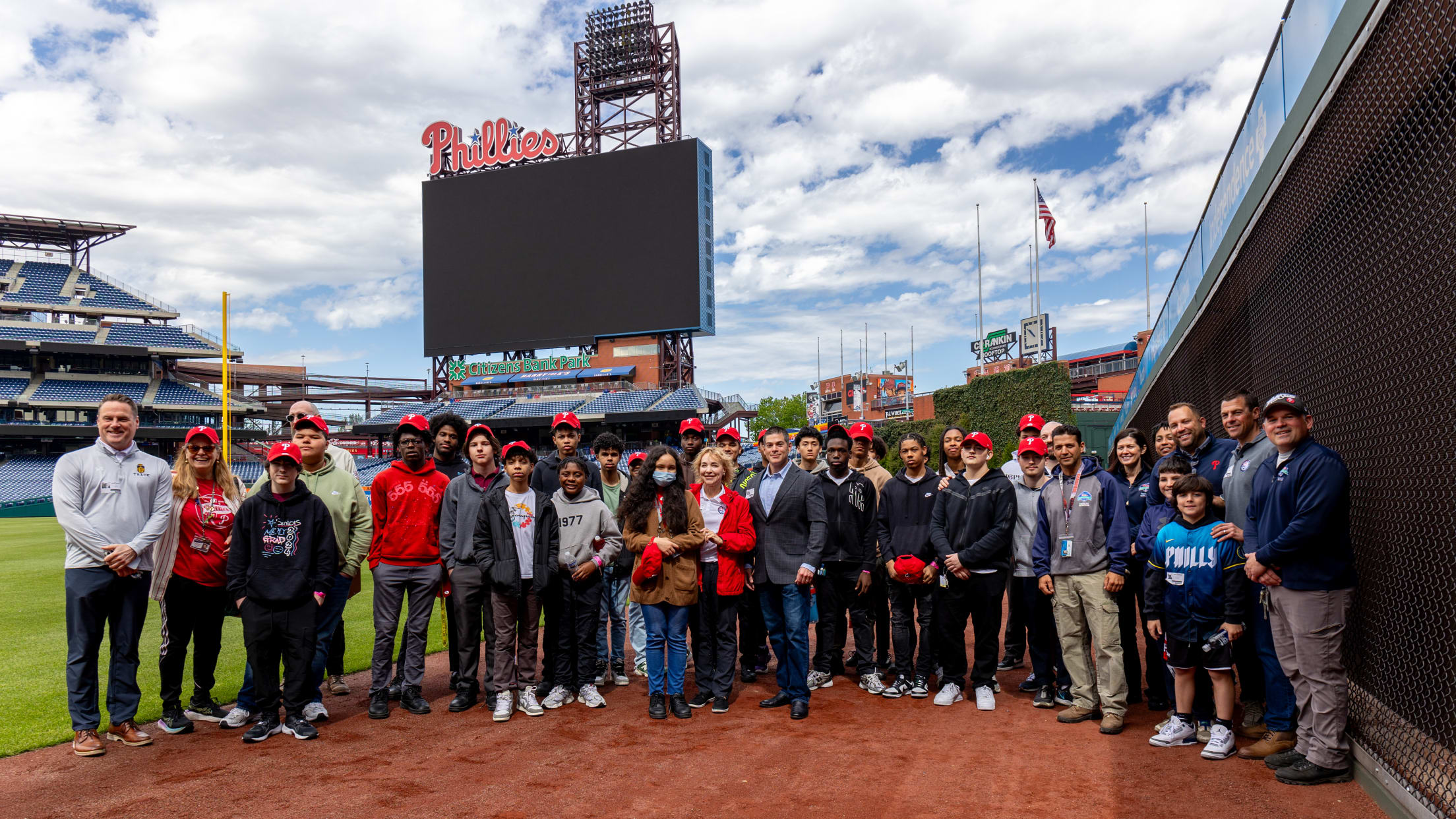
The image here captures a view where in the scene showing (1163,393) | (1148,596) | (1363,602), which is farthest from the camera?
(1163,393)

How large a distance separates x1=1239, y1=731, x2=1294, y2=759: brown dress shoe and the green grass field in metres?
6.36

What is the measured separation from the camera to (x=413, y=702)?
5.36 m

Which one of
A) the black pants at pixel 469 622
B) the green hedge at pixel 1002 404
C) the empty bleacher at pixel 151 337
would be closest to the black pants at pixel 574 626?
the black pants at pixel 469 622

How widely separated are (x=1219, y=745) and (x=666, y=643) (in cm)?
318

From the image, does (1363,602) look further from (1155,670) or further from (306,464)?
(306,464)

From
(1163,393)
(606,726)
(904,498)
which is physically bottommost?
(606,726)

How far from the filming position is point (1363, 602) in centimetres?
428

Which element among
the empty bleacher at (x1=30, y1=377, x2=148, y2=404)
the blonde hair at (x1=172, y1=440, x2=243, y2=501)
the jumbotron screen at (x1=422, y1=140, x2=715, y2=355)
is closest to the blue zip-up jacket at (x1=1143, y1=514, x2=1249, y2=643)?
the blonde hair at (x1=172, y1=440, x2=243, y2=501)

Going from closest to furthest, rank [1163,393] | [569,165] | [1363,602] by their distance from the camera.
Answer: [1363,602], [1163,393], [569,165]

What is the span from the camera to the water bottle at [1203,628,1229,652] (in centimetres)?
429

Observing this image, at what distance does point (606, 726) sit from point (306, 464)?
2.67 meters

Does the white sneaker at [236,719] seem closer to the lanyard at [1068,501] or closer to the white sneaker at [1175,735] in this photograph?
the lanyard at [1068,501]

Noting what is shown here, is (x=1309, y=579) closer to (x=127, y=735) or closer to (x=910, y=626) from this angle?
(x=910, y=626)

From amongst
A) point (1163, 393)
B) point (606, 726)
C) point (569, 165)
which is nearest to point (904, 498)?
point (606, 726)
